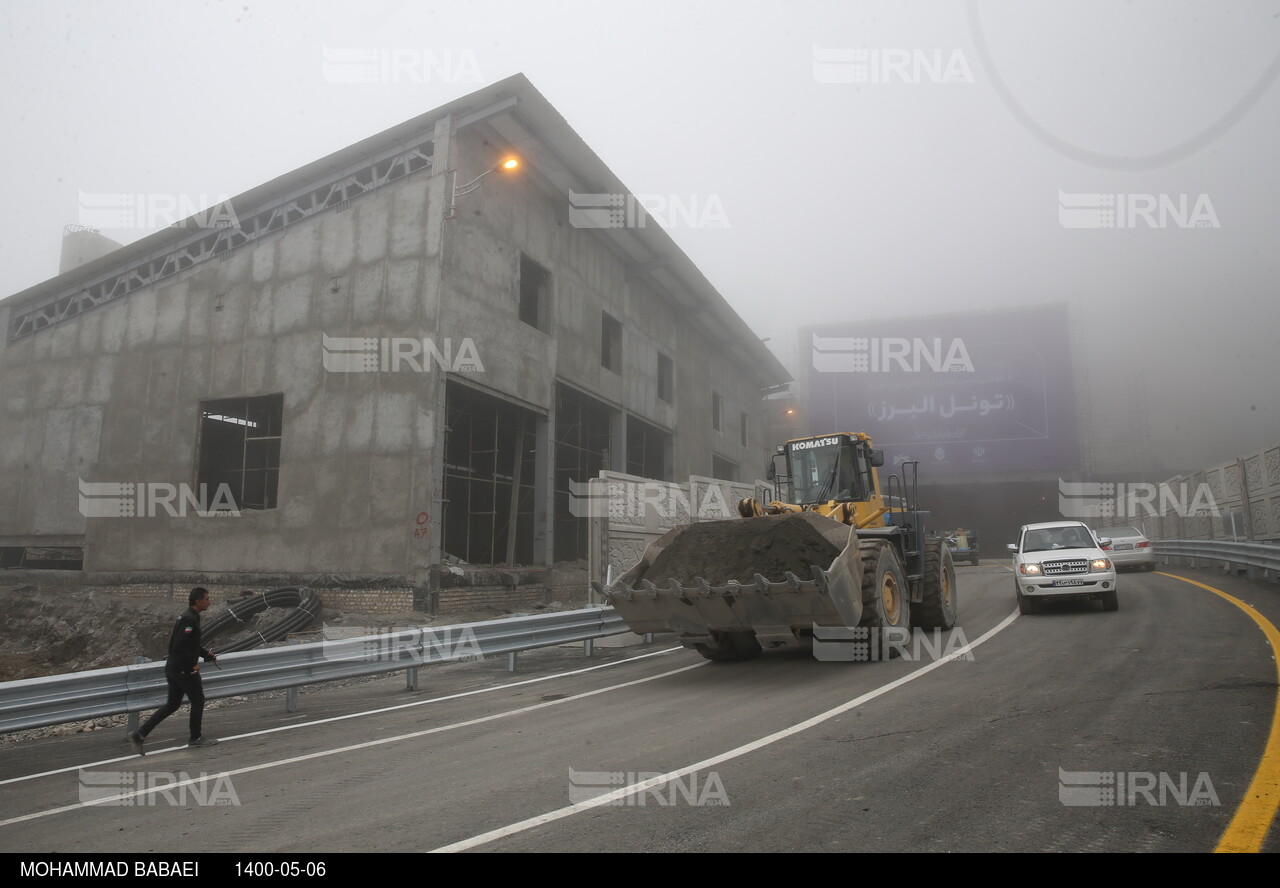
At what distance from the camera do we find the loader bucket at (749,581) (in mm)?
8625

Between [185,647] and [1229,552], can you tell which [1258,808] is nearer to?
[185,647]

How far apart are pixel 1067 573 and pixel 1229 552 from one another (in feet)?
32.1

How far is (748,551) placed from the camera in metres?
9.45

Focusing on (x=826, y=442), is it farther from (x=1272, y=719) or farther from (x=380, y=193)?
(x=380, y=193)

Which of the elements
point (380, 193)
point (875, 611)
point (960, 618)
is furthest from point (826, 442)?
point (380, 193)

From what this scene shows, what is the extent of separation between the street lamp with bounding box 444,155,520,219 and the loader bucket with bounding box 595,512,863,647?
458 inches

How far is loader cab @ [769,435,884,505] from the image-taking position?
12.1 metres

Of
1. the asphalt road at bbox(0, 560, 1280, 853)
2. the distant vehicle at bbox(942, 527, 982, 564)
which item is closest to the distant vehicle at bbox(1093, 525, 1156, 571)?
the distant vehicle at bbox(942, 527, 982, 564)

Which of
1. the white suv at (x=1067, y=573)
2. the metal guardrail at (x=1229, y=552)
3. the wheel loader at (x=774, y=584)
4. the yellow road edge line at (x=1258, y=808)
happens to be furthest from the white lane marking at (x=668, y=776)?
the metal guardrail at (x=1229, y=552)

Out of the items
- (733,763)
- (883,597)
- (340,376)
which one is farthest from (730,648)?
(340,376)

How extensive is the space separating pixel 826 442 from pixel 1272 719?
278 inches

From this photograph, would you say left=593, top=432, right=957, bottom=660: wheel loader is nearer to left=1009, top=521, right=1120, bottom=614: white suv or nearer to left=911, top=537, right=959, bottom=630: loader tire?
left=911, top=537, right=959, bottom=630: loader tire

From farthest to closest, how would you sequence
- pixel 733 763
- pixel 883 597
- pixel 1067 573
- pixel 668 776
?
1. pixel 1067 573
2. pixel 883 597
3. pixel 733 763
4. pixel 668 776

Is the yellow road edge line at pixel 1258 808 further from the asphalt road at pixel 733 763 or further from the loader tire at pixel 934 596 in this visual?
the loader tire at pixel 934 596
